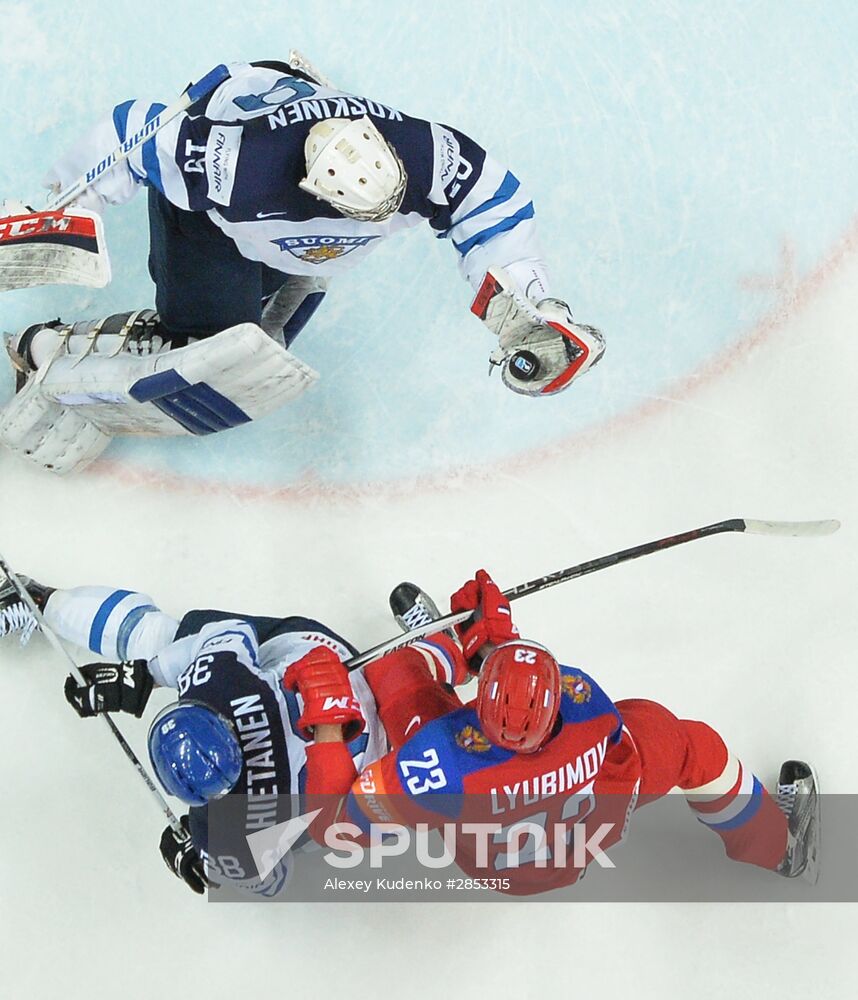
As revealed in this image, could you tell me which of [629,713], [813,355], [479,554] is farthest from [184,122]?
[813,355]

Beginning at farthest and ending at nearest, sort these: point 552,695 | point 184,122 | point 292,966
Answer: point 292,966 → point 184,122 → point 552,695

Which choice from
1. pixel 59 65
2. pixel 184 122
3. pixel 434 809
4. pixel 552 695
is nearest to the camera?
pixel 552 695

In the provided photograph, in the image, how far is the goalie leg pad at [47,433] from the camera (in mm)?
3141

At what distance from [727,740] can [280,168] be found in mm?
2156

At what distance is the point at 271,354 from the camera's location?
2807mm

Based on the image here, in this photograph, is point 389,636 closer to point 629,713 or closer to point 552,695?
point 629,713

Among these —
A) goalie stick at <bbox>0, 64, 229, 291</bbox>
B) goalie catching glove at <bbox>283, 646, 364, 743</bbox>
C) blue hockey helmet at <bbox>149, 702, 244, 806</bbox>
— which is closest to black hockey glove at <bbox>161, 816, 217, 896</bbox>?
goalie catching glove at <bbox>283, 646, 364, 743</bbox>

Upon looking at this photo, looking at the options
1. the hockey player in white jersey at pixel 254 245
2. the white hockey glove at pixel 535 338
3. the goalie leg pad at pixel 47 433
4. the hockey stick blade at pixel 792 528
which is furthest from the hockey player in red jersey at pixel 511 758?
the goalie leg pad at pixel 47 433

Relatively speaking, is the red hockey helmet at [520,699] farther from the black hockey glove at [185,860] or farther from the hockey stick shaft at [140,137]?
the hockey stick shaft at [140,137]

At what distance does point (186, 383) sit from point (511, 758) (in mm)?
1322

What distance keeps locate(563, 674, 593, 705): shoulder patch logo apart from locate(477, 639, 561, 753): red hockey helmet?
0.18 metres

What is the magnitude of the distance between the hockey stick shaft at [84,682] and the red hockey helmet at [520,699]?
104 centimetres

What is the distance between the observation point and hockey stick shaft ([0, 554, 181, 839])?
285cm

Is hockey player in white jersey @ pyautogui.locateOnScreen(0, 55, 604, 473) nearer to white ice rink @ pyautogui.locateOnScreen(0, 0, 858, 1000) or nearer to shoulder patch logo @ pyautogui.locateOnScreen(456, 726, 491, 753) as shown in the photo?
white ice rink @ pyautogui.locateOnScreen(0, 0, 858, 1000)
